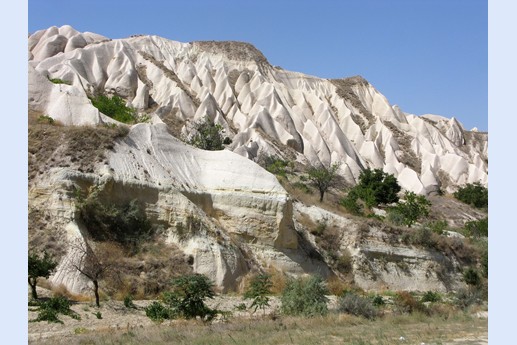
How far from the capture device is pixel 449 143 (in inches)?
2704

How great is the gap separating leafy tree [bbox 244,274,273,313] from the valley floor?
1.41ft

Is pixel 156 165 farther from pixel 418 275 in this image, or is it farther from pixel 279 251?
pixel 418 275

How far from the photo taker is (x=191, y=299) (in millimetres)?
14859

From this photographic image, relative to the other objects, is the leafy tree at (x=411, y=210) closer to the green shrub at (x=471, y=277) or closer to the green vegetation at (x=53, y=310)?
the green shrub at (x=471, y=277)

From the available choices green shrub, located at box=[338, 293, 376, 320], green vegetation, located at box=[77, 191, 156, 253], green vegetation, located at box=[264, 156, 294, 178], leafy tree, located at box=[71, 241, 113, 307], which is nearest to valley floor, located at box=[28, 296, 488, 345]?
green shrub, located at box=[338, 293, 376, 320]

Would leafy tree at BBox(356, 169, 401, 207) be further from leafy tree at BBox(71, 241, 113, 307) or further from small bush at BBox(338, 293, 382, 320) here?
leafy tree at BBox(71, 241, 113, 307)

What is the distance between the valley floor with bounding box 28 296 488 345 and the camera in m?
10.9

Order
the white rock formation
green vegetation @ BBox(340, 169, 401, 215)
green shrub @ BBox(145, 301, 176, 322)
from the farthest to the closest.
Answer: the white rock formation < green vegetation @ BBox(340, 169, 401, 215) < green shrub @ BBox(145, 301, 176, 322)

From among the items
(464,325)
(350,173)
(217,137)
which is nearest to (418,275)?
(464,325)

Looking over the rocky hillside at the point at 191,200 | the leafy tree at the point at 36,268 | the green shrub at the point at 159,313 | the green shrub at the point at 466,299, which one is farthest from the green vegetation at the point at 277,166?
the leafy tree at the point at 36,268

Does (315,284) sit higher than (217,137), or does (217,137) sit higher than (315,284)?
(217,137)

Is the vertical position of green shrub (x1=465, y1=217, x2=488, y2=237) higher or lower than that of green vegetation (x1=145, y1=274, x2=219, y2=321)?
higher

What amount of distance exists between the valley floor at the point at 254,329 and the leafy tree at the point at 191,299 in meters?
0.61

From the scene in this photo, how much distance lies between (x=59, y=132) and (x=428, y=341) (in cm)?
1442
